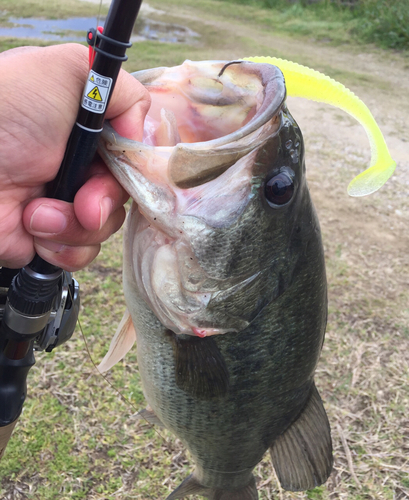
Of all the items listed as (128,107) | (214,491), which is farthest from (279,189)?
(214,491)

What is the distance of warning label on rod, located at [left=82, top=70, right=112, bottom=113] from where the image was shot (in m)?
0.79

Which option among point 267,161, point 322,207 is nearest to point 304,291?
point 267,161

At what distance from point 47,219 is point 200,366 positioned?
56 cm

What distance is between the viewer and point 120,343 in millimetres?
1424

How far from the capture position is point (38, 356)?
8.31 feet

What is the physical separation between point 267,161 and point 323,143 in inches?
190

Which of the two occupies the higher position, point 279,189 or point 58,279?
point 279,189

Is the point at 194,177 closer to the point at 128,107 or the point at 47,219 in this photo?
the point at 128,107

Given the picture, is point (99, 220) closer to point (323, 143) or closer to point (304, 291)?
point (304, 291)

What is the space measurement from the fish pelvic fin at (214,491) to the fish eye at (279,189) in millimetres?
1024

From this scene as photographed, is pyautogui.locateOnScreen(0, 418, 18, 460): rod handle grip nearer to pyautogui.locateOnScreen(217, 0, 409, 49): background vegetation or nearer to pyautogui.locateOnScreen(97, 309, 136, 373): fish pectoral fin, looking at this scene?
pyautogui.locateOnScreen(97, 309, 136, 373): fish pectoral fin

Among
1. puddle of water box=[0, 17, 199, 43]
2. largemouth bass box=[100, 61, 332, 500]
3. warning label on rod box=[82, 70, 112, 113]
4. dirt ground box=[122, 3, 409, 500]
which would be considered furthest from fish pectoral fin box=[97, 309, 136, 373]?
puddle of water box=[0, 17, 199, 43]

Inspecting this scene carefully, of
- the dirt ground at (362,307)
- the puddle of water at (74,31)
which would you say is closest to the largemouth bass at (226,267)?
the dirt ground at (362,307)

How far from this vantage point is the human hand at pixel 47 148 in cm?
89
